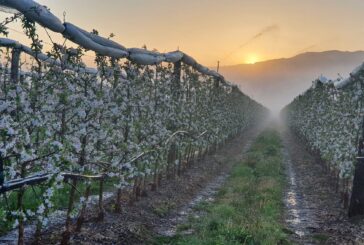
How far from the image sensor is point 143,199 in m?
17.3

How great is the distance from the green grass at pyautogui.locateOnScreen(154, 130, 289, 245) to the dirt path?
0.54 meters

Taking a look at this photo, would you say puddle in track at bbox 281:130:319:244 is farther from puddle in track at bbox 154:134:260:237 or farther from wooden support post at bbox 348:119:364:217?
puddle in track at bbox 154:134:260:237

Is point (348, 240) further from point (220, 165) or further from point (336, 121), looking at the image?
point (220, 165)

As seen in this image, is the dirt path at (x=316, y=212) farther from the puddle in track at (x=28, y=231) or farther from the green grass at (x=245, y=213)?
the puddle in track at (x=28, y=231)

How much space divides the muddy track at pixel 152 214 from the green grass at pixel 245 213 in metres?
0.64

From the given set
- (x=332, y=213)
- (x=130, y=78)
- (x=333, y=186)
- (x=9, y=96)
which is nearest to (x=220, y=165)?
(x=333, y=186)

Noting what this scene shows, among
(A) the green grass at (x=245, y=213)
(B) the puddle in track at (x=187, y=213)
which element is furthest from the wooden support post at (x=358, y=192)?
(B) the puddle in track at (x=187, y=213)

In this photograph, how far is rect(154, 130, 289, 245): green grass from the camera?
12417mm

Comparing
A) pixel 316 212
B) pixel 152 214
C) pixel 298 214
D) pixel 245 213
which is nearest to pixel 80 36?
pixel 152 214

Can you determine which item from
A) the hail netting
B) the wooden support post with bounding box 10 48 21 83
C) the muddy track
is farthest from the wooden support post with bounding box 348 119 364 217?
the wooden support post with bounding box 10 48 21 83

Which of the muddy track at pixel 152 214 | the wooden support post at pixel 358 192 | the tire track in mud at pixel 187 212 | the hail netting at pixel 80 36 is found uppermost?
the hail netting at pixel 80 36

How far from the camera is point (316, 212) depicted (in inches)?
704

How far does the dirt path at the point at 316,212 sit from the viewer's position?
14078 millimetres

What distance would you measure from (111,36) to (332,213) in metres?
10.8
